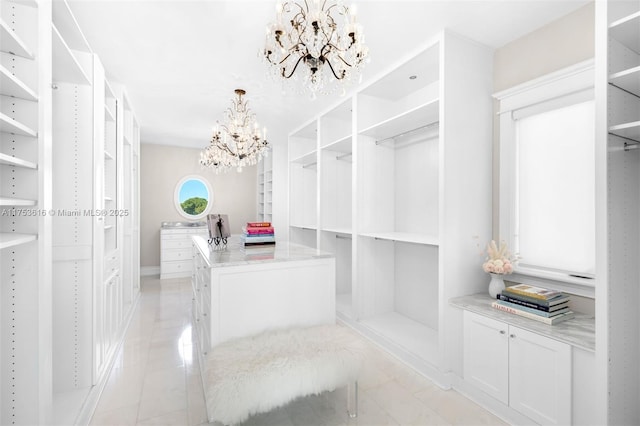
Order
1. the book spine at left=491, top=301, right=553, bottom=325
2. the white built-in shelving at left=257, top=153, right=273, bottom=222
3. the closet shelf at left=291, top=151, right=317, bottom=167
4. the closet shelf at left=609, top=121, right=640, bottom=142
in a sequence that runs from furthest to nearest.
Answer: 1. the white built-in shelving at left=257, top=153, right=273, bottom=222
2. the closet shelf at left=291, top=151, right=317, bottom=167
3. the book spine at left=491, top=301, right=553, bottom=325
4. the closet shelf at left=609, top=121, right=640, bottom=142

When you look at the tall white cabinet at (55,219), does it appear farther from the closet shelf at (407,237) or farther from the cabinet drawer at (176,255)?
the closet shelf at (407,237)

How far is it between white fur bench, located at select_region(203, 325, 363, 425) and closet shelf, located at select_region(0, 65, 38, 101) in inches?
61.6

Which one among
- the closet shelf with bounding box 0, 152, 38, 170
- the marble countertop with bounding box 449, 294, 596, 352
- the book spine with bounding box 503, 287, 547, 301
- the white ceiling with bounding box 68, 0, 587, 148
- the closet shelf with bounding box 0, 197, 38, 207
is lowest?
the marble countertop with bounding box 449, 294, 596, 352

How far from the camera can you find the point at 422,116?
2.82 metres

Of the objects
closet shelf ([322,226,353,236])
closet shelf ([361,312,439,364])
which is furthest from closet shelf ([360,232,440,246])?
closet shelf ([361,312,439,364])

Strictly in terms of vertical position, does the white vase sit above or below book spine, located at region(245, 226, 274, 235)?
below

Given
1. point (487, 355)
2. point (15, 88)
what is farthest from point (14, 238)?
point (487, 355)

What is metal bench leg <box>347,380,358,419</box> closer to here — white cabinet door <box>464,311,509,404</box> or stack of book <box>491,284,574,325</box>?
white cabinet door <box>464,311,509,404</box>

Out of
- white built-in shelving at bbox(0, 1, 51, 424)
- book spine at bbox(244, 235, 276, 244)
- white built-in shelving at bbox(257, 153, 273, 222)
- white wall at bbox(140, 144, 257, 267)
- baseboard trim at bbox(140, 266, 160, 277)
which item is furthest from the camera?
white built-in shelving at bbox(257, 153, 273, 222)

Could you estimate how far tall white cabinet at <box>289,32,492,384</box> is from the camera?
7.92ft

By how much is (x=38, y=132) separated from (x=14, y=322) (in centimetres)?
86

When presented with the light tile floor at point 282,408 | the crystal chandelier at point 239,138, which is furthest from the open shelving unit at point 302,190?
the light tile floor at point 282,408

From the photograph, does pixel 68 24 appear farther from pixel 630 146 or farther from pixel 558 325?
pixel 558 325

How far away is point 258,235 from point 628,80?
269 cm
